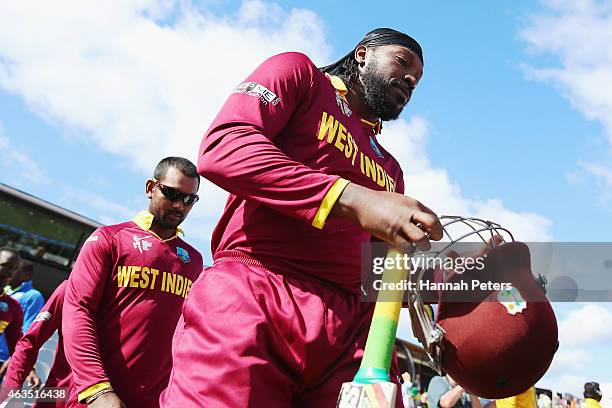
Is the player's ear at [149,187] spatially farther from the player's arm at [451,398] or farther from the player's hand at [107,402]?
the player's arm at [451,398]

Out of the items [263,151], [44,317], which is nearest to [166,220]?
[44,317]

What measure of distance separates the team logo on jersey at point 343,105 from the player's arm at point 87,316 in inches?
83.4

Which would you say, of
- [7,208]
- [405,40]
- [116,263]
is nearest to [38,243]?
[7,208]

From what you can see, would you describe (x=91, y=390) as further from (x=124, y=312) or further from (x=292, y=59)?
(x=292, y=59)

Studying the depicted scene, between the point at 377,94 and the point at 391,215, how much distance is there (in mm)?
1188

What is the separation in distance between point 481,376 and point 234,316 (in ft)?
2.45

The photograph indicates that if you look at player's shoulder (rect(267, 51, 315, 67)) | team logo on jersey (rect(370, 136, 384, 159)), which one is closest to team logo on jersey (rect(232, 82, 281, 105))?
player's shoulder (rect(267, 51, 315, 67))

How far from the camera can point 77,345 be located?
3688 mm

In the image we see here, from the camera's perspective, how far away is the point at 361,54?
2.94 m

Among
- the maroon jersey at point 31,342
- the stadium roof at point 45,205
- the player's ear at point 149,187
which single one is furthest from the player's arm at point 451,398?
the stadium roof at point 45,205

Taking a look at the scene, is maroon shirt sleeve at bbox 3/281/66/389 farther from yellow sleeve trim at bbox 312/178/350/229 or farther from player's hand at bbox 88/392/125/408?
yellow sleeve trim at bbox 312/178/350/229

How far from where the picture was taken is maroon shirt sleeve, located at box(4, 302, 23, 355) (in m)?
7.66

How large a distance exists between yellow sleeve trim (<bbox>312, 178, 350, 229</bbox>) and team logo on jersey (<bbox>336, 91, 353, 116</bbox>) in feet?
2.57

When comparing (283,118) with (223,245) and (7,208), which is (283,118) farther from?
(7,208)
